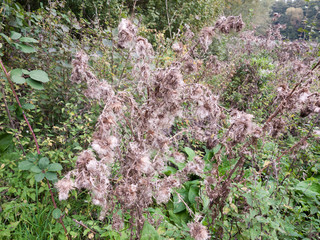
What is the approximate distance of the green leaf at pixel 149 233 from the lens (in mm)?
1396

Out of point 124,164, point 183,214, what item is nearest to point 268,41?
point 183,214

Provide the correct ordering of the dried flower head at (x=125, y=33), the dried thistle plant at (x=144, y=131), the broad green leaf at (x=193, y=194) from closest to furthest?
the dried thistle plant at (x=144, y=131)
the dried flower head at (x=125, y=33)
the broad green leaf at (x=193, y=194)

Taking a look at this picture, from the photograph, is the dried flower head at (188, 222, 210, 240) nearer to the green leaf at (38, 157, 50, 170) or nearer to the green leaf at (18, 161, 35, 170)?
the green leaf at (38, 157, 50, 170)

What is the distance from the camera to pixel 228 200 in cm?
133

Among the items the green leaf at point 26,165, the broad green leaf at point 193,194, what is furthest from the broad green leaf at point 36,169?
the broad green leaf at point 193,194

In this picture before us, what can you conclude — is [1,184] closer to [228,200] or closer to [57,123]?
[57,123]

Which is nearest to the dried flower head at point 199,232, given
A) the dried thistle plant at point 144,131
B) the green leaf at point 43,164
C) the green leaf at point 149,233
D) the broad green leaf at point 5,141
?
the dried thistle plant at point 144,131

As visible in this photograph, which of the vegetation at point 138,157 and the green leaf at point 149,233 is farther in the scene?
the green leaf at point 149,233

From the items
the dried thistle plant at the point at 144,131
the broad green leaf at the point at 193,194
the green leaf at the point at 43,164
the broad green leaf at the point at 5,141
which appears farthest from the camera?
the broad green leaf at the point at 193,194

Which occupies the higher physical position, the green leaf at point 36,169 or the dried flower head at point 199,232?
the dried flower head at point 199,232

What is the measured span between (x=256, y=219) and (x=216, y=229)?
0.46m

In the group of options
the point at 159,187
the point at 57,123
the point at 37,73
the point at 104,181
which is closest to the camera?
the point at 104,181

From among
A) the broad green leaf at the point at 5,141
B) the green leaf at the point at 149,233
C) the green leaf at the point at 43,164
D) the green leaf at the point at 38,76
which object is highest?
the green leaf at the point at 38,76

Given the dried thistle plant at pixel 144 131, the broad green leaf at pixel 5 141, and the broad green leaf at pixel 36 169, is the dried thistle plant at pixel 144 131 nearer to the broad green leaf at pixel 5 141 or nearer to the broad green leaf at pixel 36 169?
the broad green leaf at pixel 36 169
